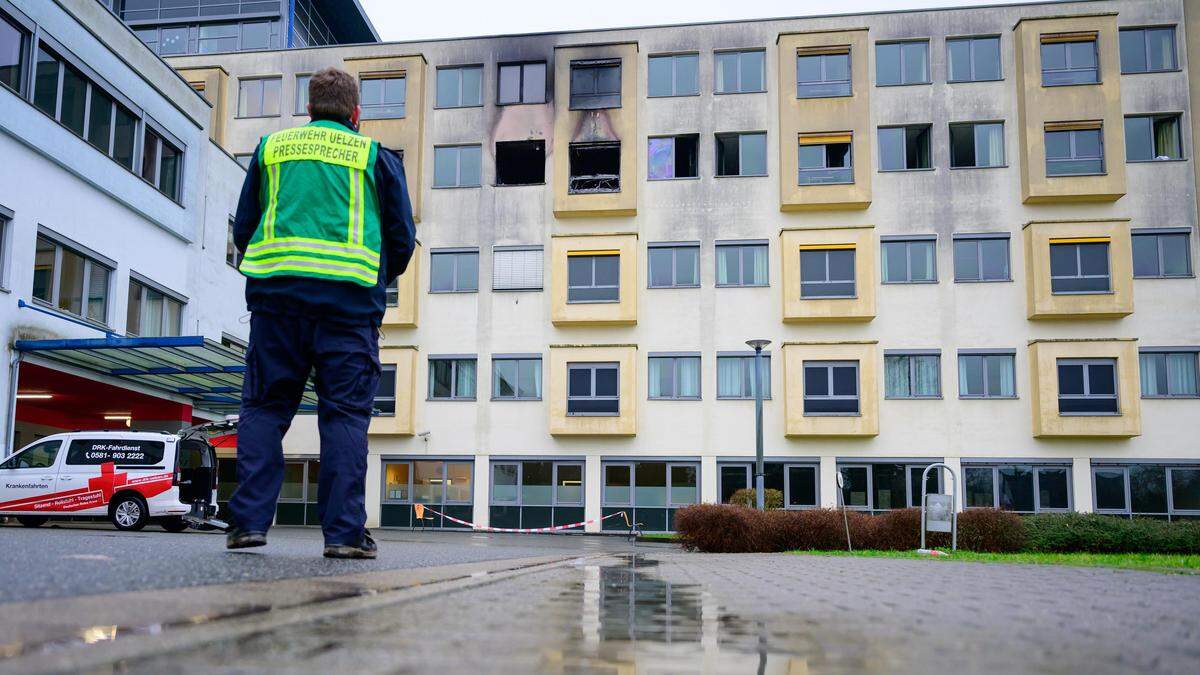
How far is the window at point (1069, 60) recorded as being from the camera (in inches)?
1388

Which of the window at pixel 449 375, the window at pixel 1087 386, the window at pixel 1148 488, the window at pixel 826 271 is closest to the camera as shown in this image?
the window at pixel 1148 488

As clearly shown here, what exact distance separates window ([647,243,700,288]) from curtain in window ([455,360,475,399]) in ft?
22.1

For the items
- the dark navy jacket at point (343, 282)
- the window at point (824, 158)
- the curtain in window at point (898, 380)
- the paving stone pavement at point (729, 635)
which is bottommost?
the paving stone pavement at point (729, 635)

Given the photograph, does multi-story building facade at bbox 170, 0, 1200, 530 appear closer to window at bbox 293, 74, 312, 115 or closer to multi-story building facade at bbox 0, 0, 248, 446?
window at bbox 293, 74, 312, 115

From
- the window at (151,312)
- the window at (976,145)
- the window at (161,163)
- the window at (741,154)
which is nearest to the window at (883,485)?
the window at (976,145)

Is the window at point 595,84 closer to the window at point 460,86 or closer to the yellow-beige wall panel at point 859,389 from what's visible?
the window at point 460,86

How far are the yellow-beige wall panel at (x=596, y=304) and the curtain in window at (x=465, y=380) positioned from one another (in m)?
3.43

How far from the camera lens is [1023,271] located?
115ft

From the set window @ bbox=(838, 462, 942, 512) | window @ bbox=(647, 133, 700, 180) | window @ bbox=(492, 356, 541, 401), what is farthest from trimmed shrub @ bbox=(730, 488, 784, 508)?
window @ bbox=(647, 133, 700, 180)

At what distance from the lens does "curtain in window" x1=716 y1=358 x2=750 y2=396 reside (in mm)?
35594

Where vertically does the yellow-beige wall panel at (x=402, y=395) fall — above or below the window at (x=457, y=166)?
below

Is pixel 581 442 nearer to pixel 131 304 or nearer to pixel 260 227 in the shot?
pixel 131 304

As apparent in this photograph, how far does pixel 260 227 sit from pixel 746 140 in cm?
3293

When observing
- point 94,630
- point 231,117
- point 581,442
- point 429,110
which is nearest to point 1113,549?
point 581,442
